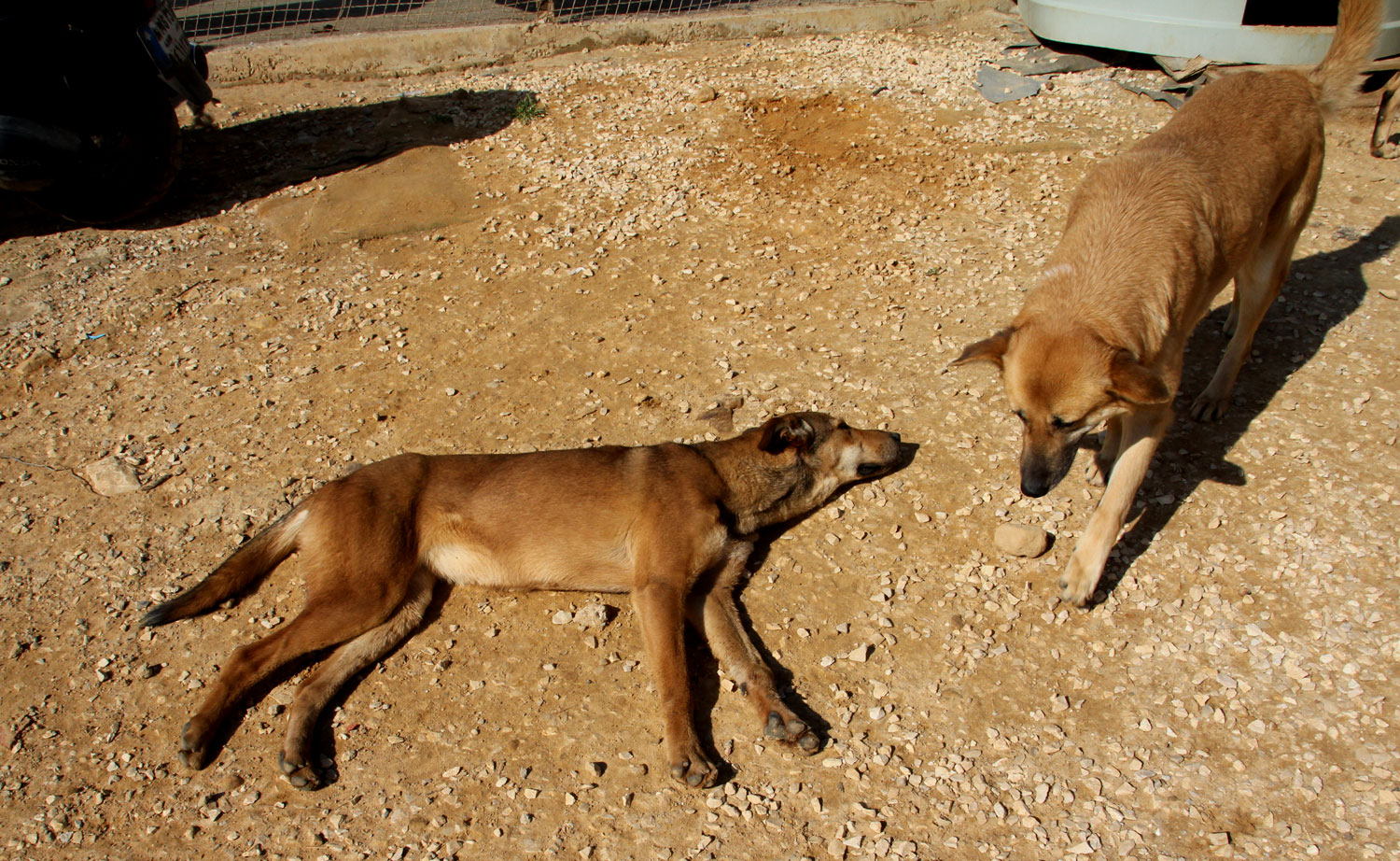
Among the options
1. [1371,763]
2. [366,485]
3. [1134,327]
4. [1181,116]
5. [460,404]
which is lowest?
[1371,763]

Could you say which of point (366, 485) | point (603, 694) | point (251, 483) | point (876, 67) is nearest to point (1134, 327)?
point (603, 694)

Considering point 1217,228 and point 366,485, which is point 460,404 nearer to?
point 366,485

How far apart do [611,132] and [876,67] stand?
11.0 feet

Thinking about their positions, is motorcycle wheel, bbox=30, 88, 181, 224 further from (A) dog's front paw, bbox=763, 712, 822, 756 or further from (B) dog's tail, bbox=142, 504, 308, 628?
(A) dog's front paw, bbox=763, 712, 822, 756

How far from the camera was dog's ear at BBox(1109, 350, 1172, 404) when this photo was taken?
12.5ft

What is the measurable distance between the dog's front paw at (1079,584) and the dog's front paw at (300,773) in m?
3.50

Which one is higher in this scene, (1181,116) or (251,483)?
(1181,116)

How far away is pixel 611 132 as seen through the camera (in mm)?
8883

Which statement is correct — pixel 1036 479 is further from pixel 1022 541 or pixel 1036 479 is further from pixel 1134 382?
pixel 1134 382

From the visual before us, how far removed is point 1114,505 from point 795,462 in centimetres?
162

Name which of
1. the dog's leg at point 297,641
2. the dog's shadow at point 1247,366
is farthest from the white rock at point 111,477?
the dog's shadow at point 1247,366

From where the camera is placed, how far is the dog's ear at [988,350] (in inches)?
170

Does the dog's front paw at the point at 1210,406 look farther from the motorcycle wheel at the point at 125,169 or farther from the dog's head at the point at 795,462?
the motorcycle wheel at the point at 125,169

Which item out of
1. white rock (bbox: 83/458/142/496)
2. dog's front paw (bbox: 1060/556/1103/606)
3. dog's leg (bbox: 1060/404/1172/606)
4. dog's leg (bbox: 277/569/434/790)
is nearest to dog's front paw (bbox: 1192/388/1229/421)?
dog's leg (bbox: 1060/404/1172/606)
